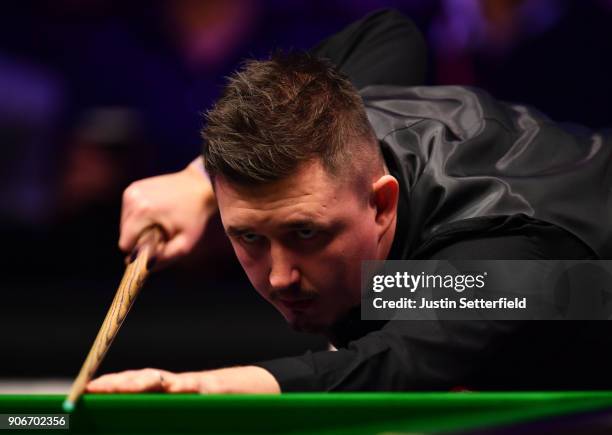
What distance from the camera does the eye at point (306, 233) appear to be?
218 cm

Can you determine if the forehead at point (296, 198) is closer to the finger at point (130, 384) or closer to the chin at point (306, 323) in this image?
the chin at point (306, 323)

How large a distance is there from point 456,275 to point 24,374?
2984 millimetres

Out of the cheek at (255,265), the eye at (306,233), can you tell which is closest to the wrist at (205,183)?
the cheek at (255,265)

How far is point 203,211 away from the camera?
291cm

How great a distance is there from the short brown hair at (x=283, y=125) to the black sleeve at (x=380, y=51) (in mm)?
784

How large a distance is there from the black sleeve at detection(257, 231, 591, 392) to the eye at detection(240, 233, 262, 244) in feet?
1.03

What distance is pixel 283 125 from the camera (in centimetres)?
218

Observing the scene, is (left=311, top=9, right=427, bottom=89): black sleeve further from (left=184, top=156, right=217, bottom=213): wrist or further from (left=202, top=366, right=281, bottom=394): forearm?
(left=202, top=366, right=281, bottom=394): forearm

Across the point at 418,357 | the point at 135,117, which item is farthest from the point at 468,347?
the point at 135,117

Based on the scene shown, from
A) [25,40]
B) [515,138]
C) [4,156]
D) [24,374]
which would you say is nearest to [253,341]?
[24,374]

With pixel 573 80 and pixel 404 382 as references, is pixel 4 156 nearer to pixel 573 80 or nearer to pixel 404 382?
pixel 573 80

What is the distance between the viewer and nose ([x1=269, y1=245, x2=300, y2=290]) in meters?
2.20

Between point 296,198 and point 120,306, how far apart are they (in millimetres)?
554

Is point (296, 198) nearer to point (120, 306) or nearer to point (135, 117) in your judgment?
point (120, 306)
